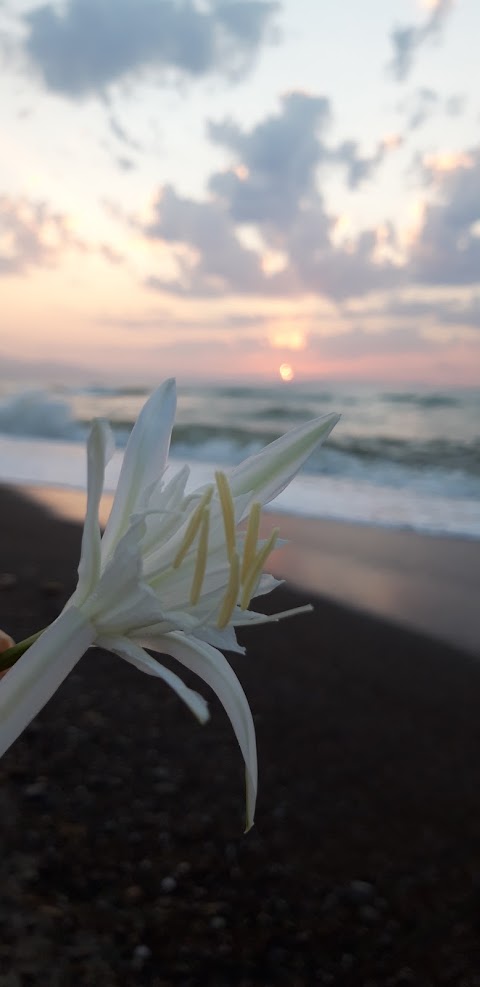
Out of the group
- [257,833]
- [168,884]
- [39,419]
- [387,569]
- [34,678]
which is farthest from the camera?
[39,419]

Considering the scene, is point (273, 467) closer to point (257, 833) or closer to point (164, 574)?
point (164, 574)

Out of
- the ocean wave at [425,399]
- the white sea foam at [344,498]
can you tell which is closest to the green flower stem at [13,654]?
the white sea foam at [344,498]

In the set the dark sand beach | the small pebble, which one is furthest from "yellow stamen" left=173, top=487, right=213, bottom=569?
the small pebble

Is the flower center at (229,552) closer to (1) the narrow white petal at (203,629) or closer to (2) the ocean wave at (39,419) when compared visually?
(1) the narrow white petal at (203,629)

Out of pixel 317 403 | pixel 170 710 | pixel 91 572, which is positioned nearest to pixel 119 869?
pixel 170 710

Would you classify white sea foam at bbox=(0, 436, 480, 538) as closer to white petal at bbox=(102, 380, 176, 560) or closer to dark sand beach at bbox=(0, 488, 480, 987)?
dark sand beach at bbox=(0, 488, 480, 987)

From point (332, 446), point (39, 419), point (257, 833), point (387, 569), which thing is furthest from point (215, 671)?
point (39, 419)
